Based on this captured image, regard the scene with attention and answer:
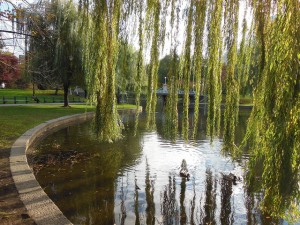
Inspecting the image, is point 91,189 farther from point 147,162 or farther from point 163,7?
point 163,7

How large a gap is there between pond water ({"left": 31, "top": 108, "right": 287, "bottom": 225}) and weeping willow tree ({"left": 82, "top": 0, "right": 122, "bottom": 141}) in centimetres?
151

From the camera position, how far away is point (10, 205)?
491 centimetres

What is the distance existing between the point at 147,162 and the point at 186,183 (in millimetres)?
2512

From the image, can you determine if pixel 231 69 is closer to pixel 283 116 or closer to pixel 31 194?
pixel 283 116

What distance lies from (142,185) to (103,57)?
4.03m

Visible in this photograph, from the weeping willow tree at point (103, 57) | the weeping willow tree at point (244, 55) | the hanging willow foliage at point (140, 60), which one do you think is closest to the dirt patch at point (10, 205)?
the weeping willow tree at point (103, 57)

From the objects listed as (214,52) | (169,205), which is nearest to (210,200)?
(169,205)

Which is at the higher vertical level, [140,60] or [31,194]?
[140,60]

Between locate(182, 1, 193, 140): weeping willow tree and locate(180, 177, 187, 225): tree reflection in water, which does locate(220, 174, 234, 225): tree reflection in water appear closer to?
locate(180, 177, 187, 225): tree reflection in water

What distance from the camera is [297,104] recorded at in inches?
94.4

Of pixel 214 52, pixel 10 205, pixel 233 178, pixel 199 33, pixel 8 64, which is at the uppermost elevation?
pixel 8 64

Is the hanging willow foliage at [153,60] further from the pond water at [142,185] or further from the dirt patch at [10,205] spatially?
the dirt patch at [10,205]

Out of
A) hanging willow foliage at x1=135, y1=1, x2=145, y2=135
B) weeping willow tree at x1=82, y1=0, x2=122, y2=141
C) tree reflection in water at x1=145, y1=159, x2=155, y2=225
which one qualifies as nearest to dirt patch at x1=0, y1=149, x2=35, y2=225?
weeping willow tree at x1=82, y1=0, x2=122, y2=141

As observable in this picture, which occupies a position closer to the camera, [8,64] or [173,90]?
[173,90]
